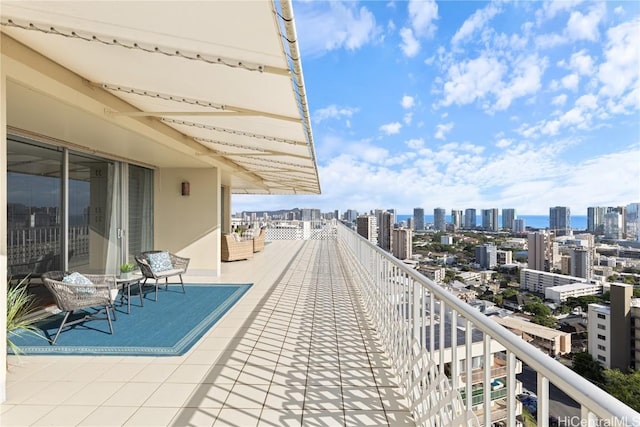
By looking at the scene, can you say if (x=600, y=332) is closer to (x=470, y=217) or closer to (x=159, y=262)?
(x=159, y=262)

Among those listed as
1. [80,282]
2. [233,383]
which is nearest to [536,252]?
[233,383]

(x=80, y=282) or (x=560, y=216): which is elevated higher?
(x=560, y=216)

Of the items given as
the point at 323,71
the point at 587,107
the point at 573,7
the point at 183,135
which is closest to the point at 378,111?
the point at 323,71

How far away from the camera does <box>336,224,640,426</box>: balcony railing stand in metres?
0.90

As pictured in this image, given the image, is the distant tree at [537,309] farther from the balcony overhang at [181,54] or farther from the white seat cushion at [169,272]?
the white seat cushion at [169,272]

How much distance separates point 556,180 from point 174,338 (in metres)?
24.9

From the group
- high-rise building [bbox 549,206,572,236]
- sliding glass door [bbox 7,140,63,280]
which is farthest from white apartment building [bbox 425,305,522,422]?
high-rise building [bbox 549,206,572,236]

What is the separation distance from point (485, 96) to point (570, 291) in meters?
26.6

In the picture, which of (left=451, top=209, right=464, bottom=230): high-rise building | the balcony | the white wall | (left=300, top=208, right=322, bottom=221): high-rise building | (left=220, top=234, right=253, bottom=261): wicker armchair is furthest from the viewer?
(left=300, top=208, right=322, bottom=221): high-rise building

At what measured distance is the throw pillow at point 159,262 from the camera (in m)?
5.88

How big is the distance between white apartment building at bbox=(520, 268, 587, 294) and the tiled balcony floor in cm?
221

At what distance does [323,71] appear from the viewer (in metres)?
21.6

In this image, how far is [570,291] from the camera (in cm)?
372

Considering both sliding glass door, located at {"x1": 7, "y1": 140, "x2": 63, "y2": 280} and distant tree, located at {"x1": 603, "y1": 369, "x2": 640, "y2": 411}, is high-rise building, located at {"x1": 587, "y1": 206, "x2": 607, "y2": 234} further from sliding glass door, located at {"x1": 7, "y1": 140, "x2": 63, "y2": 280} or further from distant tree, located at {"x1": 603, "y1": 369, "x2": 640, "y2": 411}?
sliding glass door, located at {"x1": 7, "y1": 140, "x2": 63, "y2": 280}
